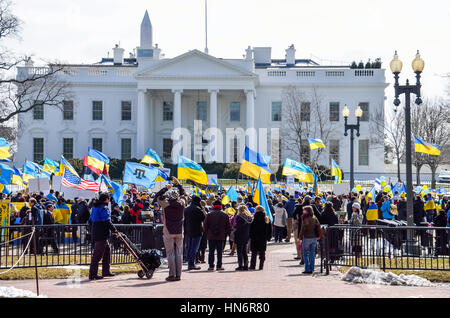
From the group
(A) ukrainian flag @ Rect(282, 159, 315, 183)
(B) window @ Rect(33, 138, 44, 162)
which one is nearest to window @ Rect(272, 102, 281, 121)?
(B) window @ Rect(33, 138, 44, 162)

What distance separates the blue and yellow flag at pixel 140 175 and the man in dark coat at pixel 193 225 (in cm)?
956

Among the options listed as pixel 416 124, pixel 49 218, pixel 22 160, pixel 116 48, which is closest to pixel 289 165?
pixel 49 218

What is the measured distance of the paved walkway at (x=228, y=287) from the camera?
10555 mm

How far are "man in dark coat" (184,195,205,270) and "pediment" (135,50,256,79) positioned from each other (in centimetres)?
4823

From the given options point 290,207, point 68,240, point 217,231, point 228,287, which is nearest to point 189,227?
point 217,231

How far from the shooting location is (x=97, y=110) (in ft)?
221

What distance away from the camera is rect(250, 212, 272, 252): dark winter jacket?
14586 mm

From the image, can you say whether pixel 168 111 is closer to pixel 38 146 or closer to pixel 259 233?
pixel 38 146

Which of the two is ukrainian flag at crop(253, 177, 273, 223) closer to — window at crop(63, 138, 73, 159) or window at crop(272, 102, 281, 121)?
window at crop(272, 102, 281, 121)

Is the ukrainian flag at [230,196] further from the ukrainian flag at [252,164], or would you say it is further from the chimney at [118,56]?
the chimney at [118,56]

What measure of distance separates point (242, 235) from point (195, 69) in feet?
160

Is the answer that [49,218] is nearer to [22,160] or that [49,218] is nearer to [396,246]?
[396,246]

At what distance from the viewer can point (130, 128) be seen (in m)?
67.1

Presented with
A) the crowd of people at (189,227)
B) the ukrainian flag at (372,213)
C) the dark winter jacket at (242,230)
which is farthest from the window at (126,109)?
the dark winter jacket at (242,230)
